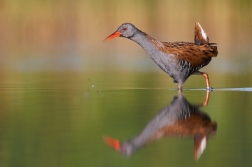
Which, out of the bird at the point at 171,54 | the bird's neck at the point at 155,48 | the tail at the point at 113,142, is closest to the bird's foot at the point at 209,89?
the bird at the point at 171,54

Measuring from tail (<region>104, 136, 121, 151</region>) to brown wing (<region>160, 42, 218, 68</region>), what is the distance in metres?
5.09

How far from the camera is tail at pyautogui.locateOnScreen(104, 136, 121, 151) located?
7.22 m

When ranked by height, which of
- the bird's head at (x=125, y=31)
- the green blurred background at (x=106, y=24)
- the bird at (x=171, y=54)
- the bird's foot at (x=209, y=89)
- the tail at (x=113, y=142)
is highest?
the green blurred background at (x=106, y=24)

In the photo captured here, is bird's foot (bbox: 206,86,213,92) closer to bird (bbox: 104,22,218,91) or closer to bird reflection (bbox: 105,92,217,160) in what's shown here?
bird (bbox: 104,22,218,91)

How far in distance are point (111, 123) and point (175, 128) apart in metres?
0.86

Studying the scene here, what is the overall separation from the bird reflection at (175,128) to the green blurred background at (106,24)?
1288 cm

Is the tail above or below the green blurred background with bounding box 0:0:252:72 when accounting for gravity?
below

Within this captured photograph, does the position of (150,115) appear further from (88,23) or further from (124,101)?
(88,23)

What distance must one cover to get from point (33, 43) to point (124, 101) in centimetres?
1469

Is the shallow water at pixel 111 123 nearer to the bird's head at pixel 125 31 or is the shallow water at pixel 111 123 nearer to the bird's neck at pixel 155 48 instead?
the bird's neck at pixel 155 48

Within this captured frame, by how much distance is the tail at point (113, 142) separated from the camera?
23.7 ft

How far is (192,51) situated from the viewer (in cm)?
1272

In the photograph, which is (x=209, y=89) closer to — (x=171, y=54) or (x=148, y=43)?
(x=171, y=54)

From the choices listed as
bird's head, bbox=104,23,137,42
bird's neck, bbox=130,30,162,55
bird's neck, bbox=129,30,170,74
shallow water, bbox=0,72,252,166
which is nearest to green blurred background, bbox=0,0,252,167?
shallow water, bbox=0,72,252,166
